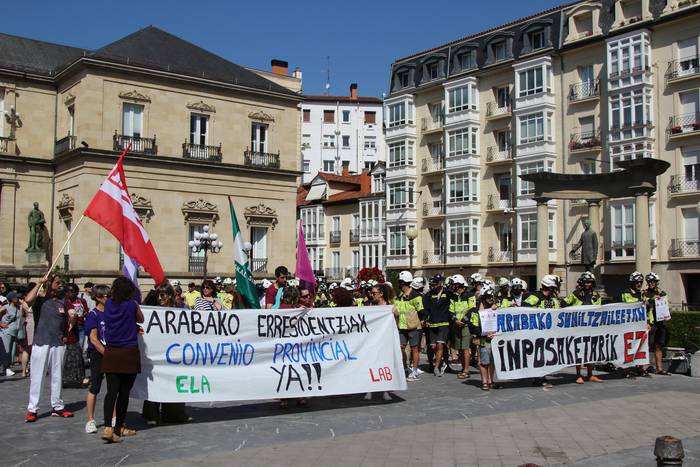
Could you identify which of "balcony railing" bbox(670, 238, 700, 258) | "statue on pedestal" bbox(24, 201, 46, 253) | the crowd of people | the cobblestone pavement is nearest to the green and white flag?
the crowd of people

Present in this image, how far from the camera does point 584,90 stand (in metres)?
47.3

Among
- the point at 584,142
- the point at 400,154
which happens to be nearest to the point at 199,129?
the point at 400,154

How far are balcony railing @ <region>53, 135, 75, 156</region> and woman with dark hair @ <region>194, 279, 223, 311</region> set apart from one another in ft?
98.0

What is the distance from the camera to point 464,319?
15.3 meters

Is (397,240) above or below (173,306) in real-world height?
above

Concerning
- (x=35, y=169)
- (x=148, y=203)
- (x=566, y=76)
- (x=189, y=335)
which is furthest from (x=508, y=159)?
(x=189, y=335)

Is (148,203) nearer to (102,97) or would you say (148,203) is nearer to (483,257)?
(102,97)

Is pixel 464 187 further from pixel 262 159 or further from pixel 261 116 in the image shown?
pixel 261 116

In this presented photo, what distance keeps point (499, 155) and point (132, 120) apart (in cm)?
2523

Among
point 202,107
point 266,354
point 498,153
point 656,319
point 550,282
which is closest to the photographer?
point 266,354

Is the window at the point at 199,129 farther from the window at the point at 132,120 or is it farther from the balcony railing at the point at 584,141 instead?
the balcony railing at the point at 584,141

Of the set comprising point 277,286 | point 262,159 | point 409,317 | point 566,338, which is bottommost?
point 566,338

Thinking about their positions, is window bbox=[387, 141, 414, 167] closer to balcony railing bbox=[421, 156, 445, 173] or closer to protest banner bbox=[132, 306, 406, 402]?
balcony railing bbox=[421, 156, 445, 173]

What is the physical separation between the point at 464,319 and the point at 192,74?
30.7 meters
